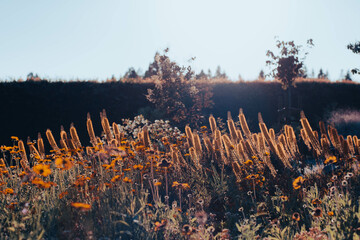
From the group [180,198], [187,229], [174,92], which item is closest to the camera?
[187,229]

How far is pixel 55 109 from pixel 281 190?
10.3 metres

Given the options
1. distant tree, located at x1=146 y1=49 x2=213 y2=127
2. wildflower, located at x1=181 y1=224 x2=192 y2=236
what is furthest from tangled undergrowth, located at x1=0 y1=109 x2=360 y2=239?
distant tree, located at x1=146 y1=49 x2=213 y2=127

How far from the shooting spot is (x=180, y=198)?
3.65m

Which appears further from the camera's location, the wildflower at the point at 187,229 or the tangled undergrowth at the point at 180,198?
the tangled undergrowth at the point at 180,198

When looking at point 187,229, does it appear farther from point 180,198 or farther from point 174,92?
point 174,92

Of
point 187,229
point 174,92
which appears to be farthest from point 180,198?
point 174,92

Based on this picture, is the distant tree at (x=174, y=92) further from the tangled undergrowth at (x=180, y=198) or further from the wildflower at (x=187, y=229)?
the wildflower at (x=187, y=229)

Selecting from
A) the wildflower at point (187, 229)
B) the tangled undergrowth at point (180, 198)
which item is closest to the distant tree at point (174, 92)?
the tangled undergrowth at point (180, 198)

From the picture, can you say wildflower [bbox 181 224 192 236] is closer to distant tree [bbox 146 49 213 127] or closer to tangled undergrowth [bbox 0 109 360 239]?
tangled undergrowth [bbox 0 109 360 239]

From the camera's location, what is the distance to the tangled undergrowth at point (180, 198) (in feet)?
9.86

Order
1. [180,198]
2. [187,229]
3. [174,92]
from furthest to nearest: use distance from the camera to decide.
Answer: [174,92], [180,198], [187,229]

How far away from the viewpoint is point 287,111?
1395 cm

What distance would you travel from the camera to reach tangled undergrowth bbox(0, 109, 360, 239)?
3.01 metres

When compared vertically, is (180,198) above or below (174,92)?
below
